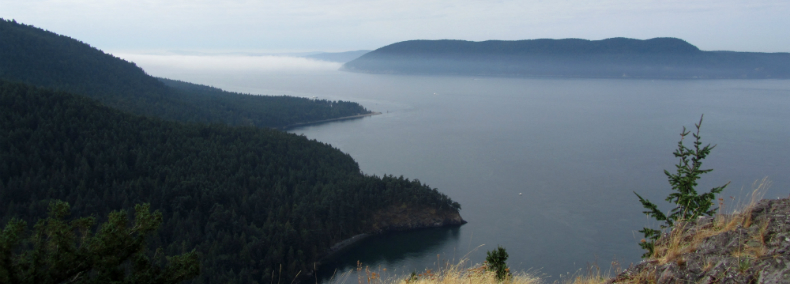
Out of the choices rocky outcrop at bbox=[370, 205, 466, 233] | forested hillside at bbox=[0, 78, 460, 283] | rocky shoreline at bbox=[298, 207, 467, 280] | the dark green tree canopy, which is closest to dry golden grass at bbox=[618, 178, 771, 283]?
the dark green tree canopy

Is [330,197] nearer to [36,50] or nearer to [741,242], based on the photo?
[741,242]

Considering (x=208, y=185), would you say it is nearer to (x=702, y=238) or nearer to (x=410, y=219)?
(x=410, y=219)

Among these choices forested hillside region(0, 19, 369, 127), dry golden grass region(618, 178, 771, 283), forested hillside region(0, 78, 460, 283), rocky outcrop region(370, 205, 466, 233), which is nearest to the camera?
dry golden grass region(618, 178, 771, 283)

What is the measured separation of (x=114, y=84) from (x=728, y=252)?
10230 cm

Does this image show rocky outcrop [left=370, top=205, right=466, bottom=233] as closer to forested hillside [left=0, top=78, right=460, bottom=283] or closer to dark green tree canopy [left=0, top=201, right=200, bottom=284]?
forested hillside [left=0, top=78, right=460, bottom=283]

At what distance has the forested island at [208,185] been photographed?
1247 inches

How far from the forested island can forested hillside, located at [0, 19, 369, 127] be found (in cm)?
2758

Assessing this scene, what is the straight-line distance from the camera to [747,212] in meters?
5.16

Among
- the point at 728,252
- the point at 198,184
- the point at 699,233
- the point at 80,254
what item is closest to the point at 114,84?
the point at 198,184

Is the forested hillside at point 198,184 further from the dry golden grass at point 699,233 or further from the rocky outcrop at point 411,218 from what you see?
the dry golden grass at point 699,233

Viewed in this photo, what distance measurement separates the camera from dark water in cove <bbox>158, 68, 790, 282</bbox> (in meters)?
35.0

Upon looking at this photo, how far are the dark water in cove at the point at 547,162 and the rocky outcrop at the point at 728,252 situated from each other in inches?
211

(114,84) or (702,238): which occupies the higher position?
(114,84)

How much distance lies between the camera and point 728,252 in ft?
15.5
